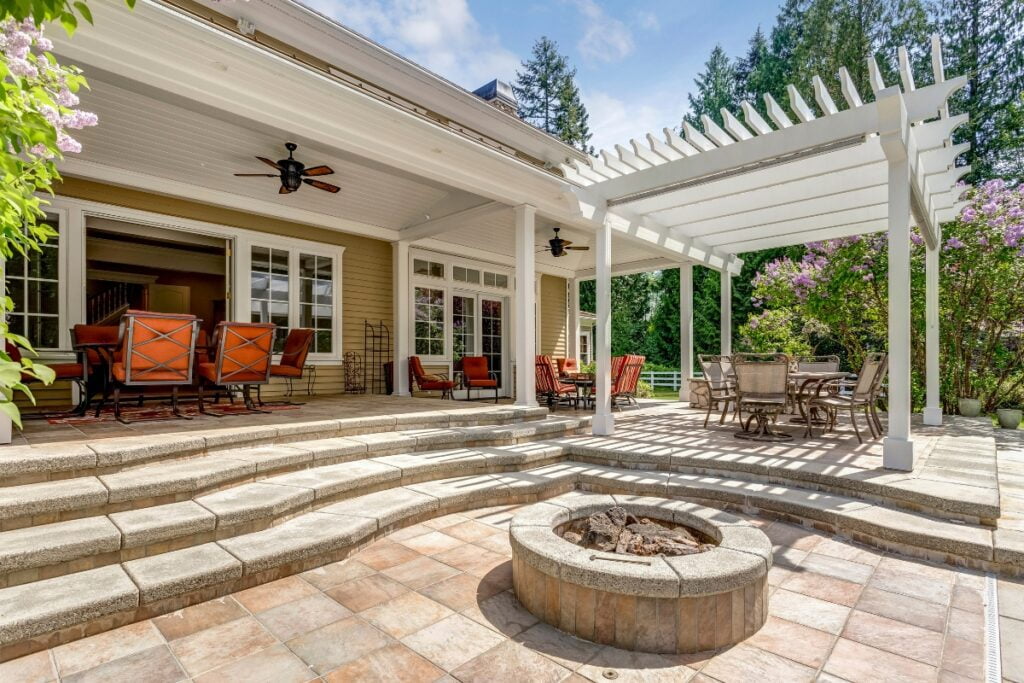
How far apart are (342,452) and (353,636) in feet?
6.40

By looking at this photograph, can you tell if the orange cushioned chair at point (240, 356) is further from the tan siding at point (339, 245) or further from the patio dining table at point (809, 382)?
the patio dining table at point (809, 382)

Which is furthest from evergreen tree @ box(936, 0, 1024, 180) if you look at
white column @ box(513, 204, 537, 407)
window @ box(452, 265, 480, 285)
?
white column @ box(513, 204, 537, 407)

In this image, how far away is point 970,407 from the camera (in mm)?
7496

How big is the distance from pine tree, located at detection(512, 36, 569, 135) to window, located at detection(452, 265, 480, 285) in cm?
1490

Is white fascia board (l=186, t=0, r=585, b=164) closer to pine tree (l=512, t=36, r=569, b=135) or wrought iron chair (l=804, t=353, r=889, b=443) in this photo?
wrought iron chair (l=804, t=353, r=889, b=443)

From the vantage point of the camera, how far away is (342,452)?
385 cm

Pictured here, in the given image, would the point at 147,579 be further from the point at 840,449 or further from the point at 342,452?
the point at 840,449

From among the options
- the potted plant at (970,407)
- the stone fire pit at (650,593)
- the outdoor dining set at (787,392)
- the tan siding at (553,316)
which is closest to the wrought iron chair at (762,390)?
the outdoor dining set at (787,392)

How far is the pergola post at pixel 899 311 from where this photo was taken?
3.90m

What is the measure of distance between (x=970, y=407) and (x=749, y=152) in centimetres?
619

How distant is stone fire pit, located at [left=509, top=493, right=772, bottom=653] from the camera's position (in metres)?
1.96

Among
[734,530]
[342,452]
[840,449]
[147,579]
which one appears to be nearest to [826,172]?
[840,449]

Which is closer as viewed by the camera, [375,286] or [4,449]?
[4,449]

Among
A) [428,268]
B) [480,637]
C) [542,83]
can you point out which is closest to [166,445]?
[480,637]
